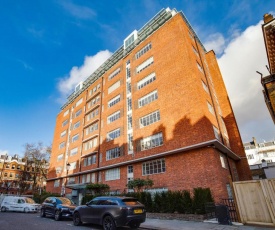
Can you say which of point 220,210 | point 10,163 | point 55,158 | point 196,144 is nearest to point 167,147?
point 196,144

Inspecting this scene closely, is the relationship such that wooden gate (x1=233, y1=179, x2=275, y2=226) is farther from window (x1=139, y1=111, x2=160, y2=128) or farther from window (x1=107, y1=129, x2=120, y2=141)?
window (x1=107, y1=129, x2=120, y2=141)

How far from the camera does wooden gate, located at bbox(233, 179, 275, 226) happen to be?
867cm

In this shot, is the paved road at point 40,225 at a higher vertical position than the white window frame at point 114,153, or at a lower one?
lower

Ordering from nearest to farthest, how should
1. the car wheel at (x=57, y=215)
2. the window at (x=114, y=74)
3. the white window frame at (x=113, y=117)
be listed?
the car wheel at (x=57, y=215) → the white window frame at (x=113, y=117) → the window at (x=114, y=74)

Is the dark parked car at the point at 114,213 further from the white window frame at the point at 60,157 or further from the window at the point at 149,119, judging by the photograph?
the white window frame at the point at 60,157

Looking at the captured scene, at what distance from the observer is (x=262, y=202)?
8930mm

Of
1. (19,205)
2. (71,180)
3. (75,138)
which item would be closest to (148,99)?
(19,205)

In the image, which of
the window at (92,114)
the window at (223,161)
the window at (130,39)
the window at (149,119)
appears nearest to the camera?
the window at (223,161)

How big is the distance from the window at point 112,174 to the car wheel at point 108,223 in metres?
15.3

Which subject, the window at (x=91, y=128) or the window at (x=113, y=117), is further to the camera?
the window at (x=91, y=128)

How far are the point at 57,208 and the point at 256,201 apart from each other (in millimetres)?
12738

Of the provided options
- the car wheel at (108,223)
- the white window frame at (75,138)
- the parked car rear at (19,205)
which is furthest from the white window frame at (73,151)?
the car wheel at (108,223)

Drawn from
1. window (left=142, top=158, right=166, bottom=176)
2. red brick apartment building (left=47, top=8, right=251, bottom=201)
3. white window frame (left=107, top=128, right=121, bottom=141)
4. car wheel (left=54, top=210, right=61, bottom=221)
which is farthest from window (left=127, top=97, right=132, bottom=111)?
car wheel (left=54, top=210, right=61, bottom=221)

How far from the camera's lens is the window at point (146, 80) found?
2419 cm
